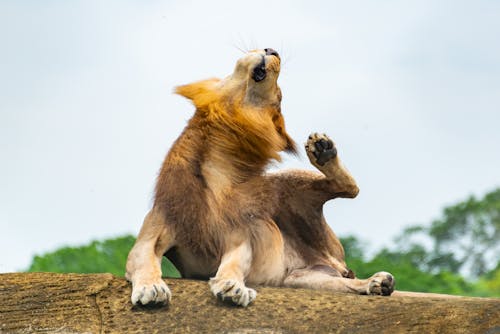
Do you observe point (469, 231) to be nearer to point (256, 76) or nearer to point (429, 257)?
point (429, 257)

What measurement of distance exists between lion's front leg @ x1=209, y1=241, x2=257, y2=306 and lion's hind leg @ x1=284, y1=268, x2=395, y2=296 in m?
0.57

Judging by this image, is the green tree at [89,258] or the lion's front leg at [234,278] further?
the green tree at [89,258]

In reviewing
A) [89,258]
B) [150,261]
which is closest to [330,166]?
[150,261]

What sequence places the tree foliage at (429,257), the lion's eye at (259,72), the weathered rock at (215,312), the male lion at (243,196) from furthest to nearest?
the tree foliage at (429,257)
the lion's eye at (259,72)
the male lion at (243,196)
the weathered rock at (215,312)

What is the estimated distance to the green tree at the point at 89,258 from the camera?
22.3 meters

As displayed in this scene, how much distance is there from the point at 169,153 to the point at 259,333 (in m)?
2.08

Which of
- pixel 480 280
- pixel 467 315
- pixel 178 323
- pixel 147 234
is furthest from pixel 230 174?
pixel 480 280

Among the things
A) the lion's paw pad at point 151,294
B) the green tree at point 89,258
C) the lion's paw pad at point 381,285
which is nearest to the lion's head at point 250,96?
the lion's paw pad at point 381,285

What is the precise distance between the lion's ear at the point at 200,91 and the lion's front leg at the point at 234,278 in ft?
4.26

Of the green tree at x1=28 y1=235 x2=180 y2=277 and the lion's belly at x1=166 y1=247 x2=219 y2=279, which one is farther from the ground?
the green tree at x1=28 y1=235 x2=180 y2=277

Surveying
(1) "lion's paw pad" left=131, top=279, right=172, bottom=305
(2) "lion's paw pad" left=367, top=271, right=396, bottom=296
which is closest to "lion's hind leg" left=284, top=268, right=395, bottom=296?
(2) "lion's paw pad" left=367, top=271, right=396, bottom=296

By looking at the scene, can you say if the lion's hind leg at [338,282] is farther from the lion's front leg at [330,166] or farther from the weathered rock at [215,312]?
the lion's front leg at [330,166]

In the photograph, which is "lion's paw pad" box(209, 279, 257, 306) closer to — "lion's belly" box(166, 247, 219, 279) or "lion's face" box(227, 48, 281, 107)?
"lion's belly" box(166, 247, 219, 279)

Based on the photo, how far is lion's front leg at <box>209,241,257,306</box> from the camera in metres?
8.54
